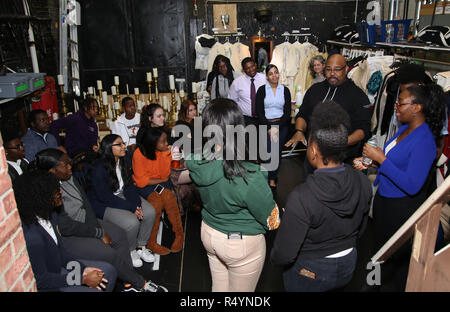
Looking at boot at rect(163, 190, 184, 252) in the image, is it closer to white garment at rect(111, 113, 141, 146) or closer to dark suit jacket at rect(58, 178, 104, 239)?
dark suit jacket at rect(58, 178, 104, 239)

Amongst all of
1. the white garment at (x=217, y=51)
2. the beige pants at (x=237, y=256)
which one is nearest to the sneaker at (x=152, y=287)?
the beige pants at (x=237, y=256)

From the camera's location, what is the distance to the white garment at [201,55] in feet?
19.8

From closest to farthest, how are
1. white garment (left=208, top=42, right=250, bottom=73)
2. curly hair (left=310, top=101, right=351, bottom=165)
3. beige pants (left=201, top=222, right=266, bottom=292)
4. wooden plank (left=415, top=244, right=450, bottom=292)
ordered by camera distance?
1. wooden plank (left=415, top=244, right=450, bottom=292)
2. curly hair (left=310, top=101, right=351, bottom=165)
3. beige pants (left=201, top=222, right=266, bottom=292)
4. white garment (left=208, top=42, right=250, bottom=73)

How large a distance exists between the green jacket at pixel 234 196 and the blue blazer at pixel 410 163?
788mm

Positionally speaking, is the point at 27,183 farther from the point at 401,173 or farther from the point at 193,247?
the point at 401,173

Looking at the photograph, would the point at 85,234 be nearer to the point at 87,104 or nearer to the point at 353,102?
the point at 87,104

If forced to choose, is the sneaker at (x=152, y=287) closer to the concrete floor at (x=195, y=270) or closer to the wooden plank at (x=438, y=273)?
the concrete floor at (x=195, y=270)

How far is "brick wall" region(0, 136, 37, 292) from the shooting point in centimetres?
104

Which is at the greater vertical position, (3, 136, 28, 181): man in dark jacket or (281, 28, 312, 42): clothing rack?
(281, 28, 312, 42): clothing rack

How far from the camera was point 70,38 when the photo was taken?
211 inches

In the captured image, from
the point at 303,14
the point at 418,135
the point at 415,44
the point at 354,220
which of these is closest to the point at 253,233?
the point at 354,220

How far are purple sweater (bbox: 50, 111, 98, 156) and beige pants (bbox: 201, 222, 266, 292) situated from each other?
245cm

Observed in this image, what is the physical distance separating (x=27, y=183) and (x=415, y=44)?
3.84m

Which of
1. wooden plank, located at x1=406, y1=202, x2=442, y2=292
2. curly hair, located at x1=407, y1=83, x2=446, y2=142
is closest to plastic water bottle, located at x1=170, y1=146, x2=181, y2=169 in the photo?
curly hair, located at x1=407, y1=83, x2=446, y2=142
